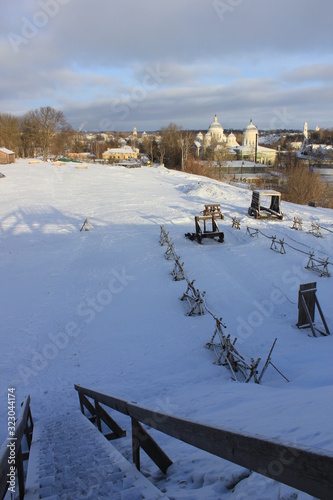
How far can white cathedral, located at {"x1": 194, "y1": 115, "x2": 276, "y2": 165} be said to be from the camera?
76.5m

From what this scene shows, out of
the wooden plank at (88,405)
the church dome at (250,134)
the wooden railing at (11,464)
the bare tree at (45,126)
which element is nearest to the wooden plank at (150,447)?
the wooden railing at (11,464)

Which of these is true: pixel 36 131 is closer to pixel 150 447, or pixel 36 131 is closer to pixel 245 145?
pixel 245 145

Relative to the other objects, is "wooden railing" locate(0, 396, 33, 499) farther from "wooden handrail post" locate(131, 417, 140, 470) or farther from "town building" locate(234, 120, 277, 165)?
"town building" locate(234, 120, 277, 165)

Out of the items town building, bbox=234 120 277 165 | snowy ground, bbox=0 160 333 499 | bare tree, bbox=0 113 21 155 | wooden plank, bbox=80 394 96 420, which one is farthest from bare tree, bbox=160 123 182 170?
wooden plank, bbox=80 394 96 420

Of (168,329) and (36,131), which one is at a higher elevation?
(36,131)

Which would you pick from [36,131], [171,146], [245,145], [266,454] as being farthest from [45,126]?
[266,454]

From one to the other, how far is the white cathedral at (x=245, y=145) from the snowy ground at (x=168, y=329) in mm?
57642

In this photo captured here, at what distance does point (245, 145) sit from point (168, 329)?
81584mm

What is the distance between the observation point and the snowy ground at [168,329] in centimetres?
414

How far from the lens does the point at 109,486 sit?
269 cm

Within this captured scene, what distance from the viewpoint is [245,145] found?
84875 mm

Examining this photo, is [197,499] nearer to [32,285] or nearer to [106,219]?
[32,285]

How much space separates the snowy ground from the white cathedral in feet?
189

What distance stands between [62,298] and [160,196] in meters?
20.4
